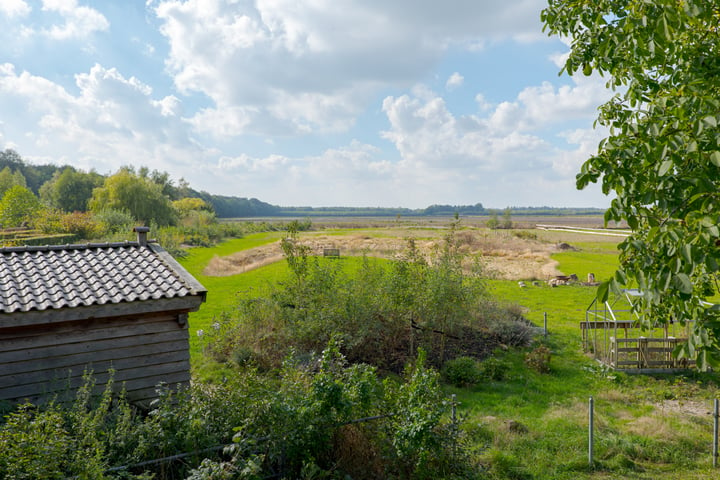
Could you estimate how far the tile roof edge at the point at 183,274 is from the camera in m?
7.77

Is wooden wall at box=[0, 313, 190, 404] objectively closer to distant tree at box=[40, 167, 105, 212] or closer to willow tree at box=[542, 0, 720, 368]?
willow tree at box=[542, 0, 720, 368]

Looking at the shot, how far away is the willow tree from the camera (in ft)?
9.80

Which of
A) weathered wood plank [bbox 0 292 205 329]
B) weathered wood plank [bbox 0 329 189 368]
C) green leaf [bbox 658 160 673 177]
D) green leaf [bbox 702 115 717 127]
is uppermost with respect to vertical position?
green leaf [bbox 702 115 717 127]

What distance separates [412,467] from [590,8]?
596 centimetres

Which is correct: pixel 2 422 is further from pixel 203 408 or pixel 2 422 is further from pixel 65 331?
pixel 203 408

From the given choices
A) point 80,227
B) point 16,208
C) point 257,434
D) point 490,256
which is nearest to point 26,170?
point 16,208

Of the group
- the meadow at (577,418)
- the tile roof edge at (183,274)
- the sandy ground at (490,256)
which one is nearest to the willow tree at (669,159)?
the meadow at (577,418)

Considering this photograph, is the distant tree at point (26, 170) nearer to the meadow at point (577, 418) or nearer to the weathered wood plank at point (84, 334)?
the meadow at point (577, 418)

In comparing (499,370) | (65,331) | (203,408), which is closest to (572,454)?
(499,370)

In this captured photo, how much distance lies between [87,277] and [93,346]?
4.34ft

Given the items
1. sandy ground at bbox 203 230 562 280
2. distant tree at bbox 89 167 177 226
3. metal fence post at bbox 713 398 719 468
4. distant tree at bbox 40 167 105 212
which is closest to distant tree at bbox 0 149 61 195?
distant tree at bbox 40 167 105 212

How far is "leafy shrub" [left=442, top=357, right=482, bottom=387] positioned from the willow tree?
316 inches

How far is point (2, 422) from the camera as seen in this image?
6180 mm

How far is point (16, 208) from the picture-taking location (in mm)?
44000
